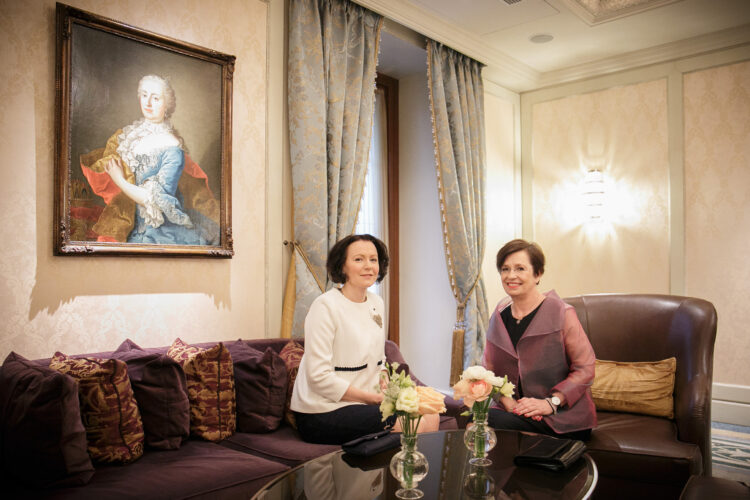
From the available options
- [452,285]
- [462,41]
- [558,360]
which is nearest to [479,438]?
[558,360]

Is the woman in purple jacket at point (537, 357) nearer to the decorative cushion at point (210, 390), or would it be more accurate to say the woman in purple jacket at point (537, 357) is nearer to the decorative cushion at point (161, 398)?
the decorative cushion at point (210, 390)

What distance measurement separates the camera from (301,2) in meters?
3.48

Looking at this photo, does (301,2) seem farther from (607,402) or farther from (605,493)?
(605,493)

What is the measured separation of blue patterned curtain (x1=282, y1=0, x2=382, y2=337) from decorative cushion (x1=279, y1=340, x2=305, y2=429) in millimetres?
424

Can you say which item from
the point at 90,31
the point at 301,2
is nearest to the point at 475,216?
the point at 301,2

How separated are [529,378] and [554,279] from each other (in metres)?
3.22

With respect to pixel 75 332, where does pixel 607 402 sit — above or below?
below

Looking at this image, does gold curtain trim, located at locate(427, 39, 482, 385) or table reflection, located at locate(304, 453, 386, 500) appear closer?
table reflection, located at locate(304, 453, 386, 500)

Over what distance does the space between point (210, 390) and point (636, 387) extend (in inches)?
76.4

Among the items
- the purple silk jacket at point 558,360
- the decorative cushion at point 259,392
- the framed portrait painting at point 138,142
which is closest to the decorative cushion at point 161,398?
the decorative cushion at point 259,392

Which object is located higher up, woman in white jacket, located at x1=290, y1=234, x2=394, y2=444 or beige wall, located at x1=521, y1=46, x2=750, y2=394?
beige wall, located at x1=521, y1=46, x2=750, y2=394

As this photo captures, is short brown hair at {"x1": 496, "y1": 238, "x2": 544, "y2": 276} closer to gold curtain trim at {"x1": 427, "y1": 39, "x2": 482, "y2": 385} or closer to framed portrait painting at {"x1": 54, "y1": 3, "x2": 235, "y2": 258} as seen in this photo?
framed portrait painting at {"x1": 54, "y1": 3, "x2": 235, "y2": 258}

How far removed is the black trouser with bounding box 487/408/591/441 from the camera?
248 cm

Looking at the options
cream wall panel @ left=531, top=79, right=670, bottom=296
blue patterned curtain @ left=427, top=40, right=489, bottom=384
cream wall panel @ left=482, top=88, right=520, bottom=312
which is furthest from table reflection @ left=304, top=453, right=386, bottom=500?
cream wall panel @ left=531, top=79, right=670, bottom=296
